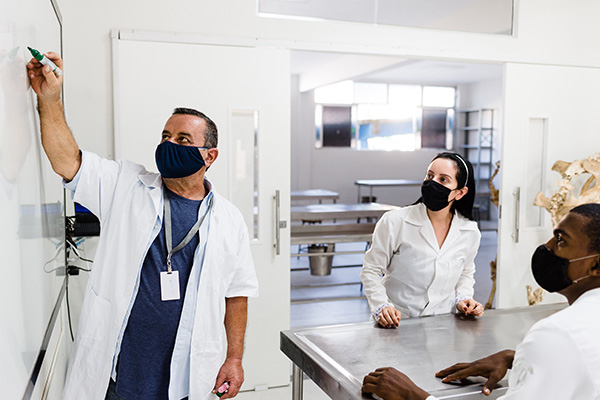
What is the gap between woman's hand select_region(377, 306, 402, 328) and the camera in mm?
2002

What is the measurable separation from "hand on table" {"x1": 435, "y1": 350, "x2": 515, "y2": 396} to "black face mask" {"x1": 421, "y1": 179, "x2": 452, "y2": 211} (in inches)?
33.2

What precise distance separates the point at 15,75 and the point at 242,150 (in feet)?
7.59

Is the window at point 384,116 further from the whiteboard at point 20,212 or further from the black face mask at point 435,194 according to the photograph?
the whiteboard at point 20,212

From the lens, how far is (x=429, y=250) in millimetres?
2303

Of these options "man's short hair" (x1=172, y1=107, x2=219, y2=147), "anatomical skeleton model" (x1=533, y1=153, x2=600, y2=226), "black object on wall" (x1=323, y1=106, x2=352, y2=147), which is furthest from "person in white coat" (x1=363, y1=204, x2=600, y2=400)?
"black object on wall" (x1=323, y1=106, x2=352, y2=147)

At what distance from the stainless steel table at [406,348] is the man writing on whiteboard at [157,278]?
12.5 inches

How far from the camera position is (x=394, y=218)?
7.68 ft

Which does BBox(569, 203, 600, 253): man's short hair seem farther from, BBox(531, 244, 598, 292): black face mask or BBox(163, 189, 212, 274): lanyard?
BBox(163, 189, 212, 274): lanyard

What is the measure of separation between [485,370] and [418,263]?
78cm

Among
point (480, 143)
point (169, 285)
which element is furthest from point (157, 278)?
point (480, 143)

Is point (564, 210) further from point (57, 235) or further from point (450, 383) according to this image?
point (57, 235)

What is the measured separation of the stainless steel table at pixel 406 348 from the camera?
1.53 metres

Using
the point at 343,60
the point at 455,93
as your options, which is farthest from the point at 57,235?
the point at 455,93

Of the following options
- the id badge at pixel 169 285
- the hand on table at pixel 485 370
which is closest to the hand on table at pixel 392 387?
the hand on table at pixel 485 370
